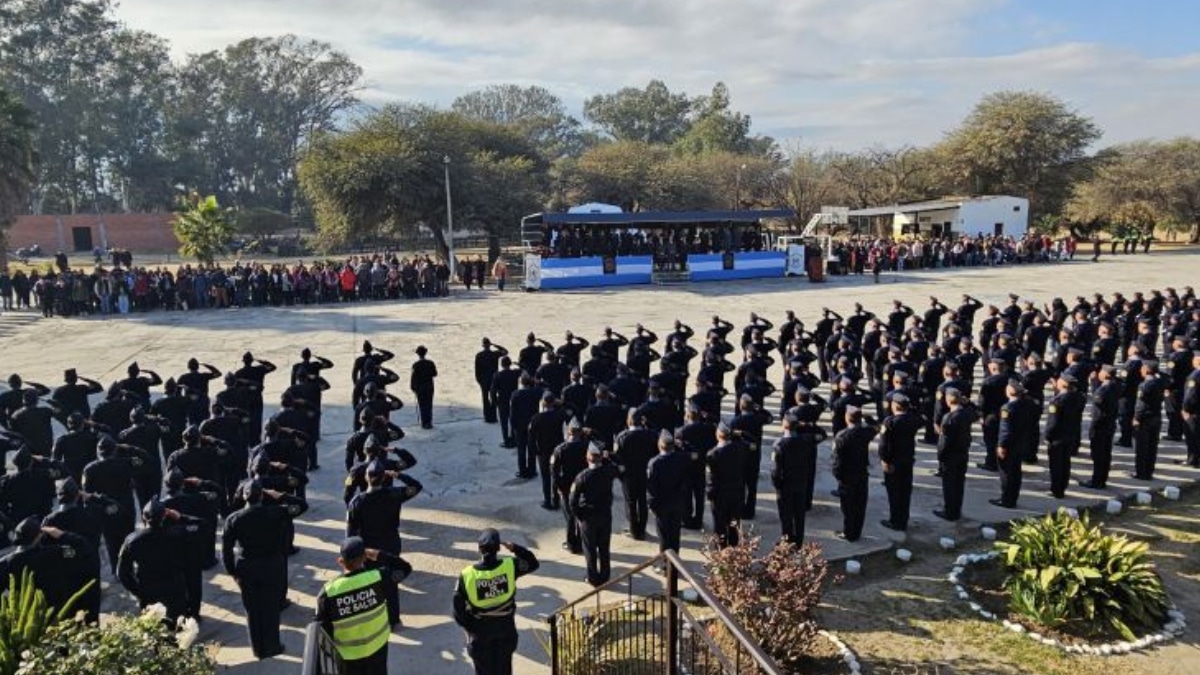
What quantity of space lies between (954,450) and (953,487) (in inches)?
15.6

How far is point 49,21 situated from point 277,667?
213ft

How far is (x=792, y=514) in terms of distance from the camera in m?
8.17

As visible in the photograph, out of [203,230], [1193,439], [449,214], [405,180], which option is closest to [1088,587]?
[1193,439]

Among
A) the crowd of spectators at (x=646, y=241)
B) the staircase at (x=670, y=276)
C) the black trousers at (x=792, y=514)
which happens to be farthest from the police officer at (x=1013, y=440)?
the staircase at (x=670, y=276)

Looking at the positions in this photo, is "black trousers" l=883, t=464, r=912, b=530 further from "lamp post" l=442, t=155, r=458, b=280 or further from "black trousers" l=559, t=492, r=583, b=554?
"lamp post" l=442, t=155, r=458, b=280

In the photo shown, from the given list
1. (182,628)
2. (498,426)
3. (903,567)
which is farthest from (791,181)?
(182,628)

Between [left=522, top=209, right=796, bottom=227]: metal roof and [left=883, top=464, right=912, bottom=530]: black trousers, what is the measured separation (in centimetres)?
2094

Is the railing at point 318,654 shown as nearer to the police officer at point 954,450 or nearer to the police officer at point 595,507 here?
the police officer at point 595,507

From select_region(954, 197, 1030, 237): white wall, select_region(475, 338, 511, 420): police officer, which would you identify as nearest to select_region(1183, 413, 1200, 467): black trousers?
select_region(475, 338, 511, 420): police officer

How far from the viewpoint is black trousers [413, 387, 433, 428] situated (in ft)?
41.0

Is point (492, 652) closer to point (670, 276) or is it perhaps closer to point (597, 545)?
point (597, 545)

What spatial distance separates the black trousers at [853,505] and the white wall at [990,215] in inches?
1494

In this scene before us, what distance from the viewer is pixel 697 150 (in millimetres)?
68750

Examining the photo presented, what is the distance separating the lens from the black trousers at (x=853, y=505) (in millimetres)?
8365
